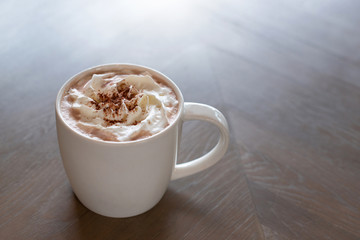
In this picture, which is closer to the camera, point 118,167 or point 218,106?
point 118,167

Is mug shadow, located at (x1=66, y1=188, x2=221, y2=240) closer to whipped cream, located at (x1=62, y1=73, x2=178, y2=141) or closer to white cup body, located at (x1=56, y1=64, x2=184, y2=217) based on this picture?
white cup body, located at (x1=56, y1=64, x2=184, y2=217)

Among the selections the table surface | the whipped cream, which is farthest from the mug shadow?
the whipped cream

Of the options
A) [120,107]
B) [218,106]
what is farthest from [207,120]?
[218,106]

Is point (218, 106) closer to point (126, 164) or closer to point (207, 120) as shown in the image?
point (207, 120)

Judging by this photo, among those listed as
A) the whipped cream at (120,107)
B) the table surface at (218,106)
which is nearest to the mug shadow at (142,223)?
the table surface at (218,106)

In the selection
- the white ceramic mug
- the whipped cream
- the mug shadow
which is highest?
the whipped cream

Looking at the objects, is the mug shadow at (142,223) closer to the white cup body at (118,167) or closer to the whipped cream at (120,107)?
the white cup body at (118,167)
